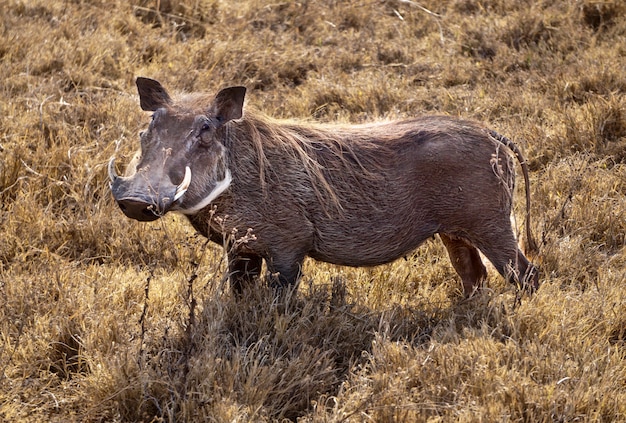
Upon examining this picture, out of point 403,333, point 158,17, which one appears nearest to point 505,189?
point 403,333

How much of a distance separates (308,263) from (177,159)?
1332mm

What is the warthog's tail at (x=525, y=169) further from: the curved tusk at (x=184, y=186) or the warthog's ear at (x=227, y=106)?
the curved tusk at (x=184, y=186)

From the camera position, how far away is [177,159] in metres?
3.71

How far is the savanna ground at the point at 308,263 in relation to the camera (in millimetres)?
3318

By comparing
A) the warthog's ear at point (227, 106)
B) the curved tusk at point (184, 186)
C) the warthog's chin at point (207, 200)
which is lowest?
the warthog's chin at point (207, 200)

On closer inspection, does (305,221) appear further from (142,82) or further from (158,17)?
(158,17)

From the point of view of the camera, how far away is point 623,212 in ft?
16.4

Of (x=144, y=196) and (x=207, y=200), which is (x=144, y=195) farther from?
(x=207, y=200)

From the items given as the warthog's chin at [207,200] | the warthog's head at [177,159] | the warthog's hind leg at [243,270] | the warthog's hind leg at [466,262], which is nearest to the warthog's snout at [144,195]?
the warthog's head at [177,159]

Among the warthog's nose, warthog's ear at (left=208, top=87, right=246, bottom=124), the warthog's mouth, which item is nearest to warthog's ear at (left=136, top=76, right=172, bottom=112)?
warthog's ear at (left=208, top=87, right=246, bottom=124)

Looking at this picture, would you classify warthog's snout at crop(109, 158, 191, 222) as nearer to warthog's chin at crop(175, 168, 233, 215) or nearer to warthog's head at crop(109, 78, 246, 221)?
warthog's head at crop(109, 78, 246, 221)

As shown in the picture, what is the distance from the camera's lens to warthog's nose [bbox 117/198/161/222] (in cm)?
341

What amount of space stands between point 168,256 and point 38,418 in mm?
1652

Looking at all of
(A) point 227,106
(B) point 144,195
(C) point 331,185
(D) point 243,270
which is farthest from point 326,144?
(B) point 144,195
